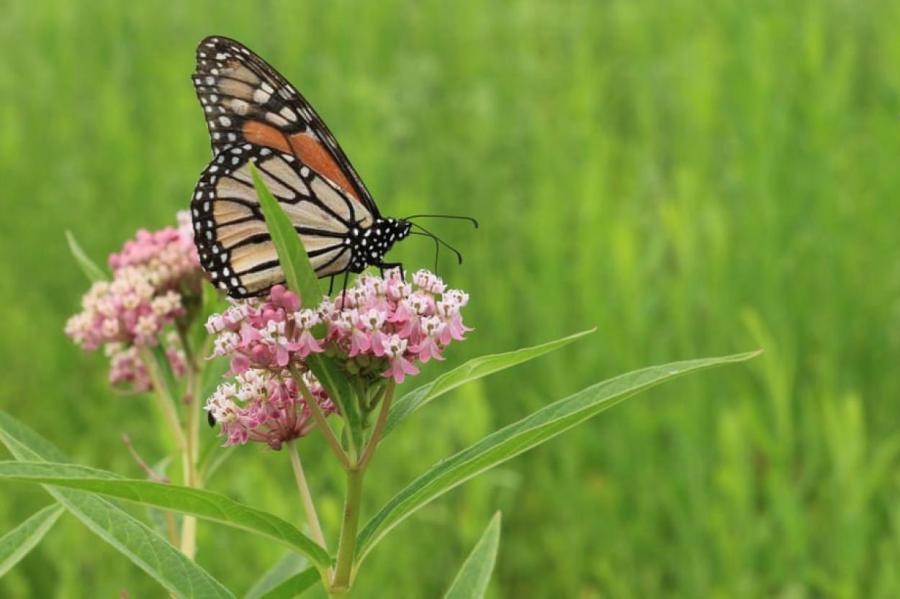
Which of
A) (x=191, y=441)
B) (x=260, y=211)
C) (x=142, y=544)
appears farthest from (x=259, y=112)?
(x=142, y=544)

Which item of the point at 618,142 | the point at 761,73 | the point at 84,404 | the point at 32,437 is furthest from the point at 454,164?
the point at 32,437

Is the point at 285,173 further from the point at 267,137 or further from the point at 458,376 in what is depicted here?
the point at 458,376

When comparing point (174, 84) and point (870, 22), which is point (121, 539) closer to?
point (174, 84)

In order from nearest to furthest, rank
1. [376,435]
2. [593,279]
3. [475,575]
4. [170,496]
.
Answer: [170,496]
[376,435]
[475,575]
[593,279]

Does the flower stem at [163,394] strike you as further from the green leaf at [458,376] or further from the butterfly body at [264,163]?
the green leaf at [458,376]

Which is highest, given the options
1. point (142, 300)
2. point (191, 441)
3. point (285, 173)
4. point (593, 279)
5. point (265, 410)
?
point (593, 279)

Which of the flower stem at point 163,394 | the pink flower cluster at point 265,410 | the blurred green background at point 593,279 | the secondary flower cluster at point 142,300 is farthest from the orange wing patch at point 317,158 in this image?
the blurred green background at point 593,279
